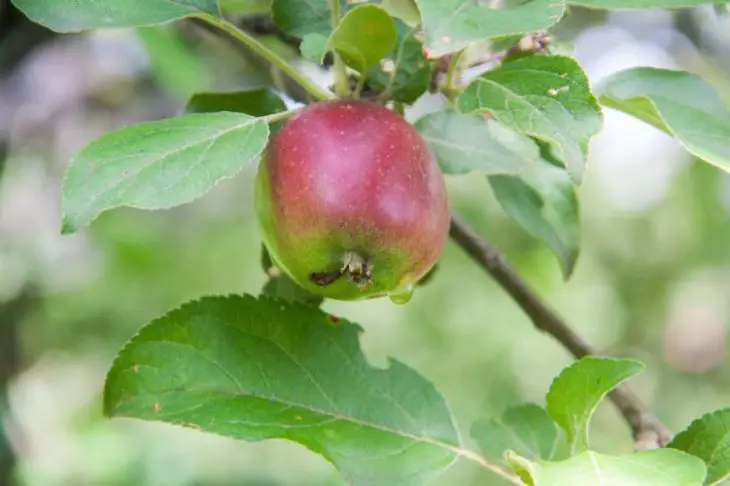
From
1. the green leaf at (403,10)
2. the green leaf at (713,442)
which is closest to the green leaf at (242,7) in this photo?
the green leaf at (403,10)

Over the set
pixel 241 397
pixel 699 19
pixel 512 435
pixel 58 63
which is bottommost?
pixel 58 63

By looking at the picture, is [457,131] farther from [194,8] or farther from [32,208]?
[32,208]

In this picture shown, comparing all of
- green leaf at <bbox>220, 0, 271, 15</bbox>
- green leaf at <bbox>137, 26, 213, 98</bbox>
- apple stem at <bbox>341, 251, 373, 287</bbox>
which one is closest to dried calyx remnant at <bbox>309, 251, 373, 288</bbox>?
apple stem at <bbox>341, 251, 373, 287</bbox>

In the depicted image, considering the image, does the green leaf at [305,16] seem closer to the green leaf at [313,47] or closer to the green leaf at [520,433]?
the green leaf at [313,47]

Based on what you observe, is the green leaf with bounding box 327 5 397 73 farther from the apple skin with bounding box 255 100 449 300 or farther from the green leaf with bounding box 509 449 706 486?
the green leaf with bounding box 509 449 706 486

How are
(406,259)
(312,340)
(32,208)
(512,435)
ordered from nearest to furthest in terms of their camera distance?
(406,259) < (312,340) < (512,435) < (32,208)

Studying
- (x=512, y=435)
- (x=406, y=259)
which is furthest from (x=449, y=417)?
(x=406, y=259)
